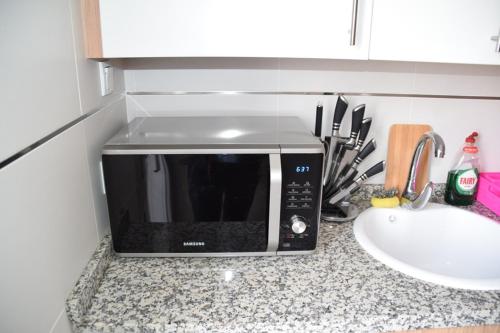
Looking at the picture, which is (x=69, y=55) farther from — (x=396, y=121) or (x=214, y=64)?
(x=396, y=121)

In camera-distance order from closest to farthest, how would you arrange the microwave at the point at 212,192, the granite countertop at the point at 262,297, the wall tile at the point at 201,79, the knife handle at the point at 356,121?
the granite countertop at the point at 262,297
the microwave at the point at 212,192
the knife handle at the point at 356,121
the wall tile at the point at 201,79

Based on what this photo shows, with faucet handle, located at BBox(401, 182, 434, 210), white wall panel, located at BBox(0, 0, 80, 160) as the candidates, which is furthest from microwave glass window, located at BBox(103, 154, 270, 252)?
faucet handle, located at BBox(401, 182, 434, 210)

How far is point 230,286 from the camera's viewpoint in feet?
2.92

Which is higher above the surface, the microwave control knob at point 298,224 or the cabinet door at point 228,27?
the cabinet door at point 228,27

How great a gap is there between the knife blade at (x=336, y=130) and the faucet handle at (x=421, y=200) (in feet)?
0.89

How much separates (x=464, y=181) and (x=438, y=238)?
205 mm

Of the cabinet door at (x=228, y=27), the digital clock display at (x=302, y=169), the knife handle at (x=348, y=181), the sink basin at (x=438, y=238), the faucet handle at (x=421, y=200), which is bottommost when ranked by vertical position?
the sink basin at (x=438, y=238)

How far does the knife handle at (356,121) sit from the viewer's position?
1.12 meters

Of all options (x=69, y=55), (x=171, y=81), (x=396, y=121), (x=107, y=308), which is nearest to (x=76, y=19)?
(x=69, y=55)

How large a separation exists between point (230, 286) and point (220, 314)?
93 mm

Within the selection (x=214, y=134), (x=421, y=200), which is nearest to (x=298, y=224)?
(x=214, y=134)

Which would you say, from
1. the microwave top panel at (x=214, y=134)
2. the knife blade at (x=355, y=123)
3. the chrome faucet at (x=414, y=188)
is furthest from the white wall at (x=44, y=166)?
the chrome faucet at (x=414, y=188)

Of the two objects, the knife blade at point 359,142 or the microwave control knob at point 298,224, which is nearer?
the microwave control knob at point 298,224

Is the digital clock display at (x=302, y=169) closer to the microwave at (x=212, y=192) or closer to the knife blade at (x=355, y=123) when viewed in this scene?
the microwave at (x=212, y=192)
